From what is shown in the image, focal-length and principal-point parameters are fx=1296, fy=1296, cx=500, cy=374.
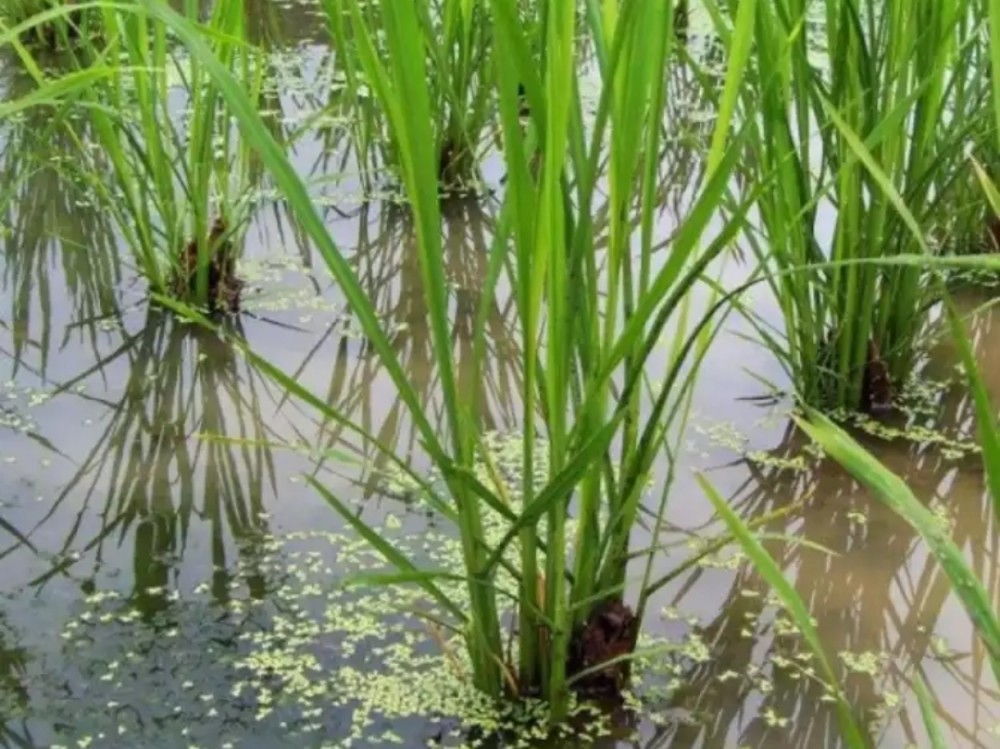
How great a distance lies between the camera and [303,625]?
1.01 metres

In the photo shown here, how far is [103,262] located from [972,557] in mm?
1118

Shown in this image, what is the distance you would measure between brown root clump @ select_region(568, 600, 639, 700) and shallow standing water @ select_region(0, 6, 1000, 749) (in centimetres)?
4

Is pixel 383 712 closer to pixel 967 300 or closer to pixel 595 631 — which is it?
pixel 595 631

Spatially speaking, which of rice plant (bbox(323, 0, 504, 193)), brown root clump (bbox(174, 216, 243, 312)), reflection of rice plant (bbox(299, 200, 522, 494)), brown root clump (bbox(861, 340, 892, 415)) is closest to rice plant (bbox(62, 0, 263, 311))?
brown root clump (bbox(174, 216, 243, 312))

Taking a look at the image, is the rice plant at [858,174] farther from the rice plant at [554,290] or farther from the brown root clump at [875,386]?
the rice plant at [554,290]

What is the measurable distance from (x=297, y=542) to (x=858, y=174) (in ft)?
2.10

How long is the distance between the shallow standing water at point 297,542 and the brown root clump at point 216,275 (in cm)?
4

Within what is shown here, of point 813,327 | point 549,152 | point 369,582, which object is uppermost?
point 549,152

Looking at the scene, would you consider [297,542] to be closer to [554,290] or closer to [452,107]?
[554,290]

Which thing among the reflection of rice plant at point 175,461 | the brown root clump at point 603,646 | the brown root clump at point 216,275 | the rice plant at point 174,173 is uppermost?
the rice plant at point 174,173

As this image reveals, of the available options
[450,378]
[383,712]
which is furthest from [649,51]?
[383,712]

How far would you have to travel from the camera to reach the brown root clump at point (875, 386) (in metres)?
1.35

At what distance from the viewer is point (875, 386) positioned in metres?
1.37

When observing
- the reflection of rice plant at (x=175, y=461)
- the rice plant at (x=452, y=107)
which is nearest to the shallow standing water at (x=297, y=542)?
the reflection of rice plant at (x=175, y=461)
